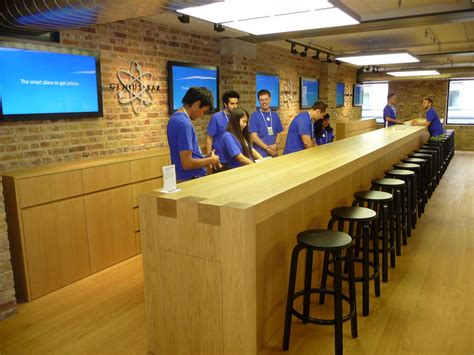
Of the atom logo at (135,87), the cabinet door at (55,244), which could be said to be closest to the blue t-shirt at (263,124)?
the atom logo at (135,87)

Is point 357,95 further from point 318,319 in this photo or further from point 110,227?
point 318,319

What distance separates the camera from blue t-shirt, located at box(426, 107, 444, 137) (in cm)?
779

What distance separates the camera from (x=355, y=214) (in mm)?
2697

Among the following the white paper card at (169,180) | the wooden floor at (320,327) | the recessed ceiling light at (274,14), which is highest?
the recessed ceiling light at (274,14)

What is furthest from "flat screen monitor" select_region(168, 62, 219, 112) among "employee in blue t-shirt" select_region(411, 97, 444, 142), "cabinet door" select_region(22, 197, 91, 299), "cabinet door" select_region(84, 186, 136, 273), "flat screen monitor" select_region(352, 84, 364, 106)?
"flat screen monitor" select_region(352, 84, 364, 106)

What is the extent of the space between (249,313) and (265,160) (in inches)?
63.4

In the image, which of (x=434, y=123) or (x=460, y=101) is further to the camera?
(x=460, y=101)

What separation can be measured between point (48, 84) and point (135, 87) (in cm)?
114

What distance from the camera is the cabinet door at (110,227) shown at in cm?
357

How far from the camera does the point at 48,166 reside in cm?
359

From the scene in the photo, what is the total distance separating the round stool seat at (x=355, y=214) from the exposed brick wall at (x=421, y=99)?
36.9 ft

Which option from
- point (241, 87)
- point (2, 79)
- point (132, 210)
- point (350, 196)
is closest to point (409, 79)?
point (241, 87)

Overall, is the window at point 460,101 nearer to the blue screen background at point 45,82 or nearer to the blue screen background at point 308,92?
the blue screen background at point 308,92

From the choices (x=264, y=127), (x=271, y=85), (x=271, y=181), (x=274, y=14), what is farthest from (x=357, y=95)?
(x=271, y=181)
